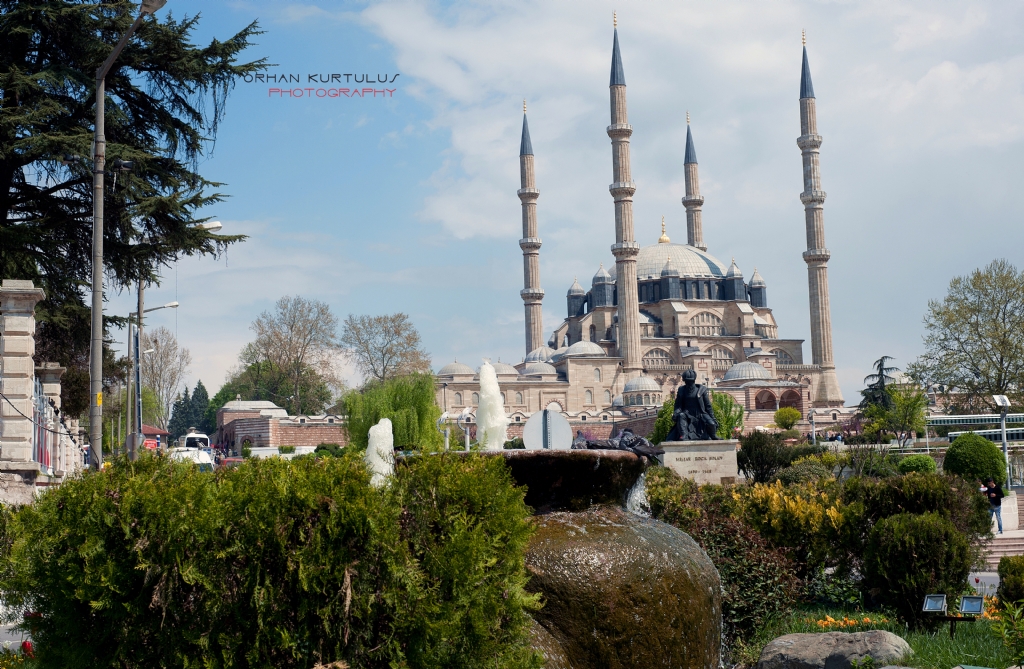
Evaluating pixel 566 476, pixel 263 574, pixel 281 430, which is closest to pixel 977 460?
pixel 566 476

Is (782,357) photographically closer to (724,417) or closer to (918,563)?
(724,417)

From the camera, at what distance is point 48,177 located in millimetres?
16141

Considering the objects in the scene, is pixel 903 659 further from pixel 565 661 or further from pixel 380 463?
pixel 380 463

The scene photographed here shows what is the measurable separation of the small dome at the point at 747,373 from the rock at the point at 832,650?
61.1 meters

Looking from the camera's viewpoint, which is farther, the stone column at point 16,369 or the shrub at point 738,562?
the stone column at point 16,369

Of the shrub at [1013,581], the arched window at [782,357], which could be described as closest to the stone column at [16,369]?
the shrub at [1013,581]

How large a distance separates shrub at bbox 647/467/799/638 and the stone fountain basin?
6.57 ft

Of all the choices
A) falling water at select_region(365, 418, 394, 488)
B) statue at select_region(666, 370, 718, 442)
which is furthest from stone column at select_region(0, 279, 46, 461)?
statue at select_region(666, 370, 718, 442)

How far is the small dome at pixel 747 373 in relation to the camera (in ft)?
218

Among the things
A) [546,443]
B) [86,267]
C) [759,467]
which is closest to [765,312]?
[759,467]

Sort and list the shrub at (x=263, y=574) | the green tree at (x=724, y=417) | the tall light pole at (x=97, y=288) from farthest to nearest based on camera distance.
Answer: the green tree at (x=724, y=417), the tall light pole at (x=97, y=288), the shrub at (x=263, y=574)

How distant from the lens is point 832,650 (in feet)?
19.6

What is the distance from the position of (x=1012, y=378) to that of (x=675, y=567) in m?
35.2

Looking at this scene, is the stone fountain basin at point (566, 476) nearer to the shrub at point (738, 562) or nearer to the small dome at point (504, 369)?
the shrub at point (738, 562)
